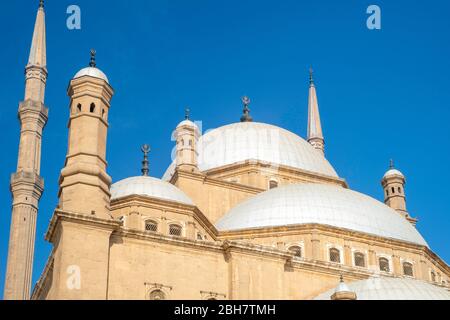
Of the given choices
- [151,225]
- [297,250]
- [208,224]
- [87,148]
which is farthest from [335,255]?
[87,148]

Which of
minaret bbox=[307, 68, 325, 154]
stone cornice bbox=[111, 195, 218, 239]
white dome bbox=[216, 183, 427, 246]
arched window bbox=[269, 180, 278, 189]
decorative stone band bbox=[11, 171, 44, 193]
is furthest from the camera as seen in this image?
minaret bbox=[307, 68, 325, 154]

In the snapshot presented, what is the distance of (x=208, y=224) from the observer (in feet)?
90.4

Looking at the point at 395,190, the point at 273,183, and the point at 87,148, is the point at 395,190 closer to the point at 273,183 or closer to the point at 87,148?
the point at 273,183

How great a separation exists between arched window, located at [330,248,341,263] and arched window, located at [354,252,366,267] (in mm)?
567

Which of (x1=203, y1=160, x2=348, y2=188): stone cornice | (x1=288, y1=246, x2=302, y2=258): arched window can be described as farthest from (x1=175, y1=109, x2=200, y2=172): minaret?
(x1=288, y1=246, x2=302, y2=258): arched window

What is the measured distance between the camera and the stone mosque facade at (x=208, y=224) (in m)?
20.7

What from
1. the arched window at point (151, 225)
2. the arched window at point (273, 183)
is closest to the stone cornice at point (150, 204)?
the arched window at point (151, 225)

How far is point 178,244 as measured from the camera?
2161 centimetres

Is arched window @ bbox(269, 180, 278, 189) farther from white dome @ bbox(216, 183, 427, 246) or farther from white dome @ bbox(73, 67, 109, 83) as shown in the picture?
white dome @ bbox(73, 67, 109, 83)

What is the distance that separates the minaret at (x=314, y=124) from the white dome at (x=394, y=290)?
63.1 ft

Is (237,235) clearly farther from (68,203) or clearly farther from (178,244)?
(68,203)

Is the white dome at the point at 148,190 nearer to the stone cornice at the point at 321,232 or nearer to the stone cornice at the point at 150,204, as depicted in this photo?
the stone cornice at the point at 150,204

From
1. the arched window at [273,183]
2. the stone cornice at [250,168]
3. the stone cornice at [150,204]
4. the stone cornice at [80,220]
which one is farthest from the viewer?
the stone cornice at [250,168]

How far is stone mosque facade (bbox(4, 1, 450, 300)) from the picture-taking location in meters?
20.7
